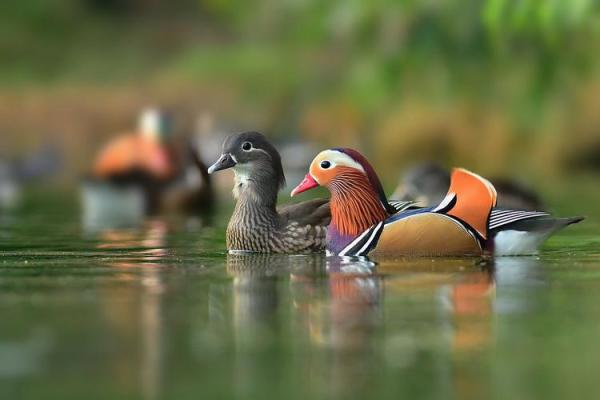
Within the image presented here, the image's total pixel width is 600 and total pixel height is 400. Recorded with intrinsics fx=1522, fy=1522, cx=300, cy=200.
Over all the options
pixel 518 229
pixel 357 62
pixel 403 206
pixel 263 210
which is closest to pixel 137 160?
pixel 357 62

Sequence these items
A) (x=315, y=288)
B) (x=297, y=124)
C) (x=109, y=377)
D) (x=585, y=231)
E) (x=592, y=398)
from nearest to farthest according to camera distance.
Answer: (x=592, y=398) < (x=109, y=377) < (x=315, y=288) < (x=585, y=231) < (x=297, y=124)

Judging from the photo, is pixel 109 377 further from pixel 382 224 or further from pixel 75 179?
pixel 75 179

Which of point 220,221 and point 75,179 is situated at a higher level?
point 75,179

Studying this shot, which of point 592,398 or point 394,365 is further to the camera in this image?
point 394,365

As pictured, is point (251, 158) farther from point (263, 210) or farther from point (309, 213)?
point (309, 213)

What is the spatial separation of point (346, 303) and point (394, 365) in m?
1.65

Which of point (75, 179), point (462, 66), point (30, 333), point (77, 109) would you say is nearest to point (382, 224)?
point (30, 333)

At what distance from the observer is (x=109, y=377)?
5430mm

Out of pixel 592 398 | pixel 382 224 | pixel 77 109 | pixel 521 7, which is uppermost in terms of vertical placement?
pixel 77 109

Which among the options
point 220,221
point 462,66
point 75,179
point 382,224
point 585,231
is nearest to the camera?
point 382,224

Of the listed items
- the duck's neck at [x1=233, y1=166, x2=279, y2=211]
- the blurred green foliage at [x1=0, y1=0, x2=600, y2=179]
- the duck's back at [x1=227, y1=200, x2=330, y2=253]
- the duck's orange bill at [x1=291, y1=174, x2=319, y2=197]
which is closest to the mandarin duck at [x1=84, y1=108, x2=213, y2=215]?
the blurred green foliage at [x1=0, y1=0, x2=600, y2=179]

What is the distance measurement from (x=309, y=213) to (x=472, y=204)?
1430mm

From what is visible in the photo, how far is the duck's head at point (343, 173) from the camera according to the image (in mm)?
9898

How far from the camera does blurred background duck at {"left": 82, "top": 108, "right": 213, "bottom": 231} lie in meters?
17.3
